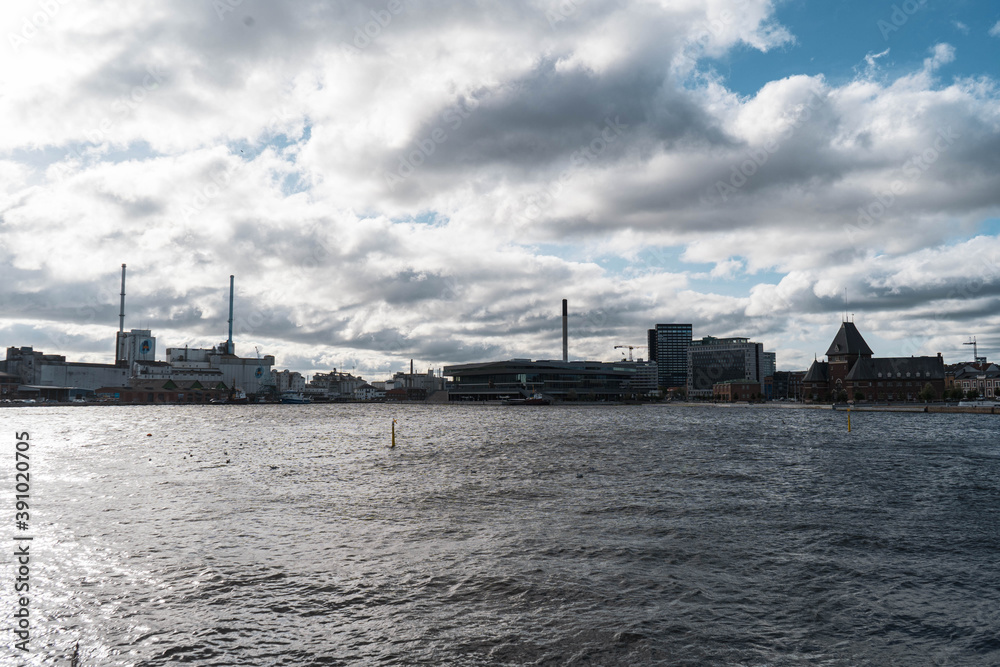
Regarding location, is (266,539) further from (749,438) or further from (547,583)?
(749,438)

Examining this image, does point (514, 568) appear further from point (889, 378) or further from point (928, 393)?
point (889, 378)

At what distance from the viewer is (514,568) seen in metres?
17.3

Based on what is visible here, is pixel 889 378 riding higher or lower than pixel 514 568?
higher

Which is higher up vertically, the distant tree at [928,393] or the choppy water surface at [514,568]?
the distant tree at [928,393]

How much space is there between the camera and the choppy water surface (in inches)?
484

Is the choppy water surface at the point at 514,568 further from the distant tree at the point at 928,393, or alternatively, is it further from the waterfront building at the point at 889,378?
the waterfront building at the point at 889,378

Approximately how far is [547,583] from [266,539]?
9818mm

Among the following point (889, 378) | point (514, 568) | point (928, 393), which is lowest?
point (514, 568)

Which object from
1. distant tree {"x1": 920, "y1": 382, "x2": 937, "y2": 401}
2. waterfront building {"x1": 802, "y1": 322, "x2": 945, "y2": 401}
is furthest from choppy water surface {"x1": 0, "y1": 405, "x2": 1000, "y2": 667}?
waterfront building {"x1": 802, "y1": 322, "x2": 945, "y2": 401}

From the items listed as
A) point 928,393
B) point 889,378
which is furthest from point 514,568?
point 889,378

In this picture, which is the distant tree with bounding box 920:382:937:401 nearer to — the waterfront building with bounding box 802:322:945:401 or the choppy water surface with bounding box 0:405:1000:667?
the waterfront building with bounding box 802:322:945:401

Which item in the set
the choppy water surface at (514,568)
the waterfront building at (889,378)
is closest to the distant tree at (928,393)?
the waterfront building at (889,378)

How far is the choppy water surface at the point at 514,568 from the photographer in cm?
1230

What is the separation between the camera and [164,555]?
18.3 metres
